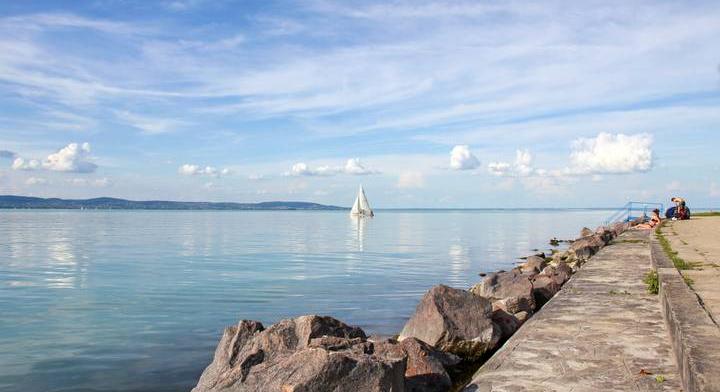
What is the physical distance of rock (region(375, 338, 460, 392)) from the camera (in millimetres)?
7871

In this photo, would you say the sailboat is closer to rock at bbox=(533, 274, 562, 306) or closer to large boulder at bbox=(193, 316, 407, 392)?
rock at bbox=(533, 274, 562, 306)

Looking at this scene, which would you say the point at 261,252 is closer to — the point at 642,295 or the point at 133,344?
the point at 133,344

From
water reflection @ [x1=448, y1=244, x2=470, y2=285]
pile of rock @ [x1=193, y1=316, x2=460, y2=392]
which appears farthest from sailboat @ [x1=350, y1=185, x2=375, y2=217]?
pile of rock @ [x1=193, y1=316, x2=460, y2=392]

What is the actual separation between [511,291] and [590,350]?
24.9 feet

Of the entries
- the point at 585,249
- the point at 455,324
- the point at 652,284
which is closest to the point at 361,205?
the point at 585,249

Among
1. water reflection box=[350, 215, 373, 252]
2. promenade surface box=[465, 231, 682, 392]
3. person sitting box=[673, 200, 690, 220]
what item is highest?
person sitting box=[673, 200, 690, 220]

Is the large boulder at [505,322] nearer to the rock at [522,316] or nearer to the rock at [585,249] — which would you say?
the rock at [522,316]

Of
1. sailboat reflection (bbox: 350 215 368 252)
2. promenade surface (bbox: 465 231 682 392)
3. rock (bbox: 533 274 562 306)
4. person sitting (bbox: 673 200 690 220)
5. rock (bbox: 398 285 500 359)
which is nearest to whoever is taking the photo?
promenade surface (bbox: 465 231 682 392)

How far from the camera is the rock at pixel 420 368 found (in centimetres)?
787

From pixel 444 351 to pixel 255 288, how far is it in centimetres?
1384

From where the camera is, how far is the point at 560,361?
7.59m

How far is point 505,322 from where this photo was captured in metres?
11.5

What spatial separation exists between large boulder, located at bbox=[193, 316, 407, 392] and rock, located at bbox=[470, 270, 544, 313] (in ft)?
19.4

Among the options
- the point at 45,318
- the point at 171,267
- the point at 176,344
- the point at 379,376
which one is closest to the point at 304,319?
the point at 379,376
